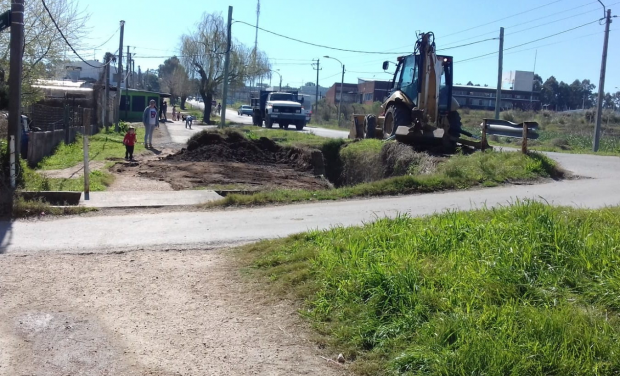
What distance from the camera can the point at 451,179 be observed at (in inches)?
541

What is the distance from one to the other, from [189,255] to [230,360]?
335cm

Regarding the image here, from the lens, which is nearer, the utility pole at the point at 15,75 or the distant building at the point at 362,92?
the utility pole at the point at 15,75

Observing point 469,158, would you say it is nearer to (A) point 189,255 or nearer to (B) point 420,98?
(B) point 420,98

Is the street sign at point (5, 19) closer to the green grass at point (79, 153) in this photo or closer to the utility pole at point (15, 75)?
the utility pole at point (15, 75)

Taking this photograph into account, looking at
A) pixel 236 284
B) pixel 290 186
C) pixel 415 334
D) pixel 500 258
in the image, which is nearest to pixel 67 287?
pixel 236 284

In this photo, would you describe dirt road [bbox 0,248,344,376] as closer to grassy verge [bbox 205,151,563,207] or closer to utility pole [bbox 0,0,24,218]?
grassy verge [bbox 205,151,563,207]

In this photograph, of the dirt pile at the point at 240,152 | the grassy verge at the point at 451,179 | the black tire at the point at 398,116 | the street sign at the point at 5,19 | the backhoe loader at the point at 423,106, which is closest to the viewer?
the street sign at the point at 5,19

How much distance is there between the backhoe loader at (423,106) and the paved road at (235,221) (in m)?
4.26

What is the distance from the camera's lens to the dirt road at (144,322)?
199 inches

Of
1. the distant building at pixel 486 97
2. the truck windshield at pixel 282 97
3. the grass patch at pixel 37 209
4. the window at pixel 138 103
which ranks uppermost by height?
the distant building at pixel 486 97

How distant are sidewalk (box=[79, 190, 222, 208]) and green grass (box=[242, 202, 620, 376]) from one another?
4.84 meters

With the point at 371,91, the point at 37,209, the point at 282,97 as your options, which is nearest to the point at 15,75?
the point at 37,209

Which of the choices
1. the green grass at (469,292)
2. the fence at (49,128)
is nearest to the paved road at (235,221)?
the green grass at (469,292)

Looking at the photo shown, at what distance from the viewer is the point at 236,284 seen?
22.9 feet
